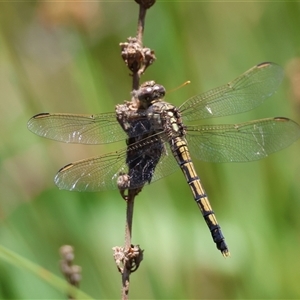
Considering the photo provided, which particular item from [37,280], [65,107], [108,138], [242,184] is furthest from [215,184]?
[65,107]

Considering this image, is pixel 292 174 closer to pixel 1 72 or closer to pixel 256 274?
pixel 256 274

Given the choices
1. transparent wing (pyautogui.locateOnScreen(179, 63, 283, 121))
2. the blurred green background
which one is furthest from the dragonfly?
the blurred green background

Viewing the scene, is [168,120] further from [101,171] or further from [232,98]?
[101,171]

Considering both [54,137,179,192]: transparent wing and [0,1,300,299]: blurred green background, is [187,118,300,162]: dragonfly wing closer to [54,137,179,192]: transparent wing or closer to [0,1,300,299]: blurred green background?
[0,1,300,299]: blurred green background

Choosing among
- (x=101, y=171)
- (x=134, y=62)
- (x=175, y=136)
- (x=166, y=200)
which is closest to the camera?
(x=134, y=62)

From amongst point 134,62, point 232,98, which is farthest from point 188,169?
point 134,62

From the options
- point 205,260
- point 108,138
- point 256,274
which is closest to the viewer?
point 108,138

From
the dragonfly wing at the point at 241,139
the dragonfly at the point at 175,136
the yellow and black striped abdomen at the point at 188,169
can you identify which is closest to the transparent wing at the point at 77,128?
the dragonfly at the point at 175,136
